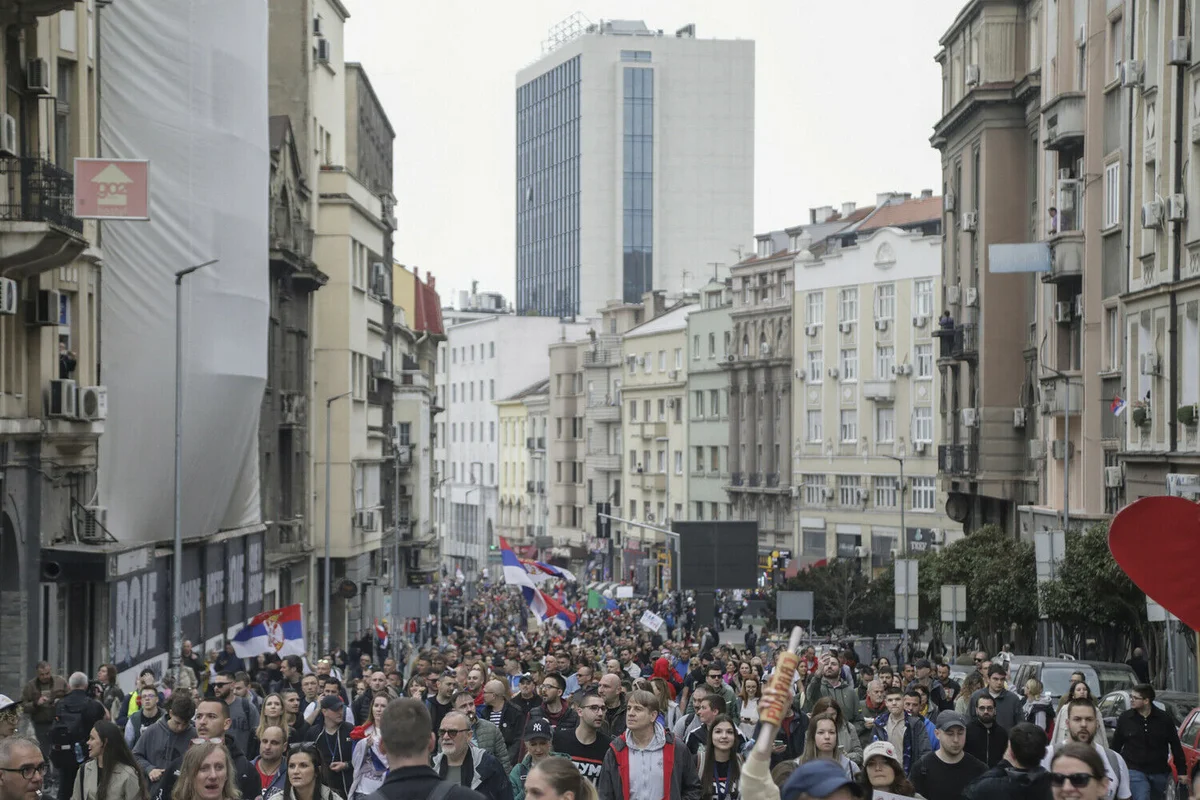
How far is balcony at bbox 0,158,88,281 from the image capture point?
26969mm

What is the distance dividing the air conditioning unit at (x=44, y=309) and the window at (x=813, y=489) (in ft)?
213

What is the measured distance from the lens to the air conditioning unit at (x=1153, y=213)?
3425 cm

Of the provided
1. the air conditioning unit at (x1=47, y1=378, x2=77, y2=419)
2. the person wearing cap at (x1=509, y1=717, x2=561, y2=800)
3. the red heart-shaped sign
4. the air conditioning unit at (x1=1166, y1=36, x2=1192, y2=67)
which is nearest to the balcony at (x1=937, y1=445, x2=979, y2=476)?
the air conditioning unit at (x1=1166, y1=36, x2=1192, y2=67)

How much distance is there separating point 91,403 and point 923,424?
57.5 m

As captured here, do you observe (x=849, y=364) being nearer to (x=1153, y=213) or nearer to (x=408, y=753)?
(x=1153, y=213)

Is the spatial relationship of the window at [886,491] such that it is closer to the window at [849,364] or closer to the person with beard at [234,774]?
the window at [849,364]

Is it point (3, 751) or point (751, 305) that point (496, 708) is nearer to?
point (3, 751)

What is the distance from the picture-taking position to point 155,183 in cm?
3703

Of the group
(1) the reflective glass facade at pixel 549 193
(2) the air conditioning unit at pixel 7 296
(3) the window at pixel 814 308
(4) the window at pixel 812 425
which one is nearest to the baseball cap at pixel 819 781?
(2) the air conditioning unit at pixel 7 296

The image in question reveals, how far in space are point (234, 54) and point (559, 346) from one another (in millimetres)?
91191

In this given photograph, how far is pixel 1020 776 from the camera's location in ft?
30.7

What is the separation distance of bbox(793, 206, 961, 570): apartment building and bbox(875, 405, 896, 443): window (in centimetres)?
7

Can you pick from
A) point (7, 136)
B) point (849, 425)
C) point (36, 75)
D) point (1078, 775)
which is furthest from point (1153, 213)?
point (849, 425)

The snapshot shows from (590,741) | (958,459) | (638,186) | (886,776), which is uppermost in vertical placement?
(638,186)
